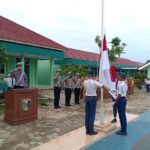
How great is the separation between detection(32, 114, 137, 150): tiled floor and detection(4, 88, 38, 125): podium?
1889 millimetres

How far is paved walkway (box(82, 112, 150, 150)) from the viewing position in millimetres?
6820

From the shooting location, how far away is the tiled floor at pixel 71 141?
6678 millimetres

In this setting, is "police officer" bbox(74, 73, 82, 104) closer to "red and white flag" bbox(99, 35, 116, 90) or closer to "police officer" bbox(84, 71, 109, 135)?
"red and white flag" bbox(99, 35, 116, 90)

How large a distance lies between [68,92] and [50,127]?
5.14 meters

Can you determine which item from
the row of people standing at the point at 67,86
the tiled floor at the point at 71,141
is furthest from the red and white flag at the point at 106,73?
the row of people standing at the point at 67,86

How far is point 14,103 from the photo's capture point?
8.77 m

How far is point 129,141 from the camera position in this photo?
7.45 meters

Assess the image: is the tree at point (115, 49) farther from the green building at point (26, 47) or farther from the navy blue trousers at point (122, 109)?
the navy blue trousers at point (122, 109)

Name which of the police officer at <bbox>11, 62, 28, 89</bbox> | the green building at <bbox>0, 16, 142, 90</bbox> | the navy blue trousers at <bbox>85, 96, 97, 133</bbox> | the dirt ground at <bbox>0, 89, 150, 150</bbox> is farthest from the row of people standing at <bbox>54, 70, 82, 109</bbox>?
the navy blue trousers at <bbox>85, 96, 97, 133</bbox>

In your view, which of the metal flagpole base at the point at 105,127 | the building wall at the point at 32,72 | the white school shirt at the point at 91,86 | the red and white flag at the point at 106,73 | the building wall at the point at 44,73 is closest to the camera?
the white school shirt at the point at 91,86

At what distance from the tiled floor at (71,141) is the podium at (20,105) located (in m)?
1.89

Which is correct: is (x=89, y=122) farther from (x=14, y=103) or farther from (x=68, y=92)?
(x=68, y=92)

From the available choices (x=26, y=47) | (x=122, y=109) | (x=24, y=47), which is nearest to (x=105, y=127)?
(x=122, y=109)

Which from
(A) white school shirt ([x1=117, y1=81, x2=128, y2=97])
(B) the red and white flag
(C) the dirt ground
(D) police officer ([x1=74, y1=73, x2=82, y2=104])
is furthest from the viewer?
(D) police officer ([x1=74, y1=73, x2=82, y2=104])
